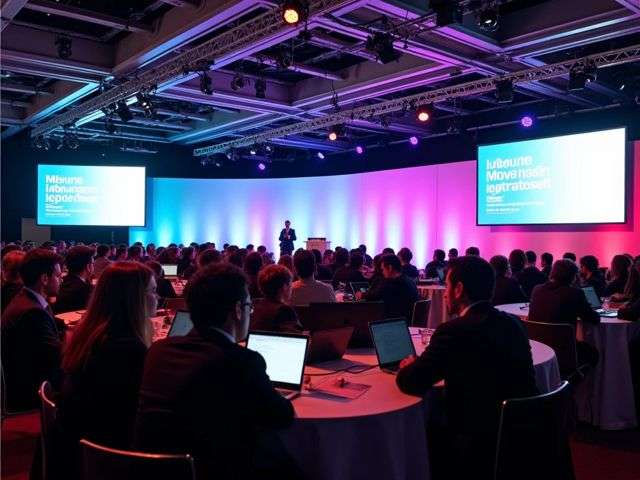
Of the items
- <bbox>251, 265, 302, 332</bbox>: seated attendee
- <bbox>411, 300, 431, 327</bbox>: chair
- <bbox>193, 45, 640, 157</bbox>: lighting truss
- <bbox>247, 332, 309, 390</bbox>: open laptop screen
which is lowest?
<bbox>411, 300, 431, 327</bbox>: chair

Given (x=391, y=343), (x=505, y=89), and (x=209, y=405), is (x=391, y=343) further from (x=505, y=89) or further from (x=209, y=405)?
(x=505, y=89)

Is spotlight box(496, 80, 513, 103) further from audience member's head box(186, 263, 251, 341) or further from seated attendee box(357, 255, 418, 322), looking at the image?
audience member's head box(186, 263, 251, 341)

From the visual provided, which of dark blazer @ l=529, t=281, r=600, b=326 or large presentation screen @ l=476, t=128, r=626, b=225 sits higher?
large presentation screen @ l=476, t=128, r=626, b=225

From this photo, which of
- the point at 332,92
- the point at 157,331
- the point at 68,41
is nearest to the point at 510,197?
the point at 332,92

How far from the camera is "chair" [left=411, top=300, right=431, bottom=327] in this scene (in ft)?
18.5

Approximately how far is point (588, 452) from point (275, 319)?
8.53 ft

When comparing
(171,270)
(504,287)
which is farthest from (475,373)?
(171,270)

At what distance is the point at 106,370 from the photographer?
2217 millimetres

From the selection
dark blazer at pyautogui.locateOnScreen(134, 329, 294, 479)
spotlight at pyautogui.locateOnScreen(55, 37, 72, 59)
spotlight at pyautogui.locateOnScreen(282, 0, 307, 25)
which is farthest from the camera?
spotlight at pyautogui.locateOnScreen(55, 37, 72, 59)

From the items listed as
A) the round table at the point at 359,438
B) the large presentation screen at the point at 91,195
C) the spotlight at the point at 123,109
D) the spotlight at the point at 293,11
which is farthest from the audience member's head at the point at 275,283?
the large presentation screen at the point at 91,195

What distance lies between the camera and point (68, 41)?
8180 millimetres

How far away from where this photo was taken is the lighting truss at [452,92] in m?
7.86

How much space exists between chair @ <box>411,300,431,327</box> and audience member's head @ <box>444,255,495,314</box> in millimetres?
2990

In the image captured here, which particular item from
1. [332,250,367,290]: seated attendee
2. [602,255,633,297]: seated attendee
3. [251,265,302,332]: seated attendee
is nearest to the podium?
[332,250,367,290]: seated attendee
